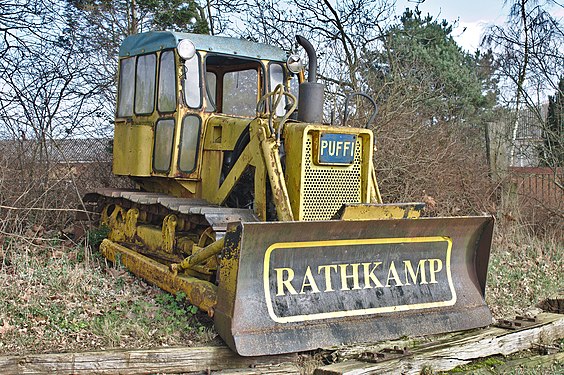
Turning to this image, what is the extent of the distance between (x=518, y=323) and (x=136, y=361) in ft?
11.2

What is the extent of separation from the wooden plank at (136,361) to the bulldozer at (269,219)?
16 cm

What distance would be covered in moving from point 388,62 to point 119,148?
685 centimetres

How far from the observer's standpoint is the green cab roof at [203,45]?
790 cm

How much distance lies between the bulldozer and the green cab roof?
0.06 feet

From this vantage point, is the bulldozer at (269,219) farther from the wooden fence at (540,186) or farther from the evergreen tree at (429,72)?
the wooden fence at (540,186)

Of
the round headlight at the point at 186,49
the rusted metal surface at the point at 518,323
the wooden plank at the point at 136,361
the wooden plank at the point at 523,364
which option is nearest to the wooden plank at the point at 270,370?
the wooden plank at the point at 136,361

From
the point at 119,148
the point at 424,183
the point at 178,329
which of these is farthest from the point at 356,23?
the point at 178,329

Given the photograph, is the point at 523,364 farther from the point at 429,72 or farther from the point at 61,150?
the point at 429,72

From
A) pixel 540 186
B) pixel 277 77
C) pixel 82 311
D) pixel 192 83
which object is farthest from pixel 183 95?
pixel 540 186

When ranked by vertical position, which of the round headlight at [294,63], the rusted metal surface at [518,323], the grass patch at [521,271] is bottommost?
the rusted metal surface at [518,323]

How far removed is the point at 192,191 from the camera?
789cm

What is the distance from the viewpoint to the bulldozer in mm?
5699

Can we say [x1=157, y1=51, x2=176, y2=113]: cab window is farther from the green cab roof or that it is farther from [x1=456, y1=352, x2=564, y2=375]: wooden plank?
[x1=456, y1=352, x2=564, y2=375]: wooden plank

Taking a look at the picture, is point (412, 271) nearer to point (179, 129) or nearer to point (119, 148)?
point (179, 129)
